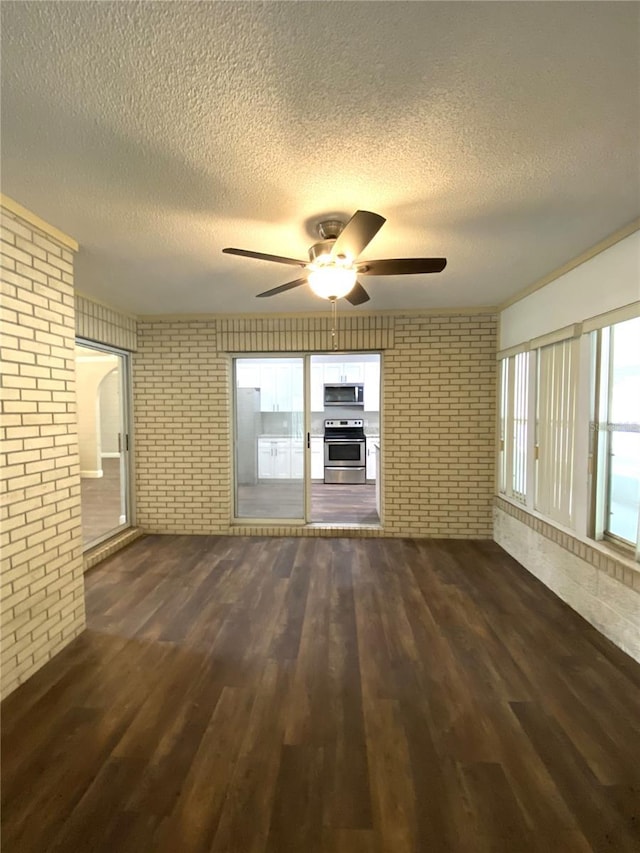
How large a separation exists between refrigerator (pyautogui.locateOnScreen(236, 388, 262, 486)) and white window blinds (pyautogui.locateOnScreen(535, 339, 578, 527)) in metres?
2.92

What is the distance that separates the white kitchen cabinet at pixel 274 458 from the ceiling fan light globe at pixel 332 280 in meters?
2.62

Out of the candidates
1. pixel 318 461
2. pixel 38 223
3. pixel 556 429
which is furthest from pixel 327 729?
pixel 318 461

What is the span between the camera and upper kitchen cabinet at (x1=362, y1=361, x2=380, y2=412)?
23.8ft

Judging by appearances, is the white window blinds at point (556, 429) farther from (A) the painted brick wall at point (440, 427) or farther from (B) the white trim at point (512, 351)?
(A) the painted brick wall at point (440, 427)

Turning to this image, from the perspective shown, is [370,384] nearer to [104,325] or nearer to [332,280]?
[104,325]

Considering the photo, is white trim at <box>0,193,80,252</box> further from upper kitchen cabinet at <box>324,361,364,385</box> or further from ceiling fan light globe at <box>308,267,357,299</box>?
upper kitchen cabinet at <box>324,361,364,385</box>

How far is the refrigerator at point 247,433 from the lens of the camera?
4.48 metres

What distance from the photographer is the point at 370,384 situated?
7.32 m

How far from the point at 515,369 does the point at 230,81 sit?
3.39 m

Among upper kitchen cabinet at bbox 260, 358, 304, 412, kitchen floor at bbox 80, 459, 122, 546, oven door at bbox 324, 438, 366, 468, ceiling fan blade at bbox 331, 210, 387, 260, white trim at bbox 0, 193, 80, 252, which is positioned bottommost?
kitchen floor at bbox 80, 459, 122, 546

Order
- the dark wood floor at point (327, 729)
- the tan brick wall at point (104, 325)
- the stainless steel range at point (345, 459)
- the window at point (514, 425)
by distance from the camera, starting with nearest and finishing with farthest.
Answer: the dark wood floor at point (327, 729), the tan brick wall at point (104, 325), the window at point (514, 425), the stainless steel range at point (345, 459)

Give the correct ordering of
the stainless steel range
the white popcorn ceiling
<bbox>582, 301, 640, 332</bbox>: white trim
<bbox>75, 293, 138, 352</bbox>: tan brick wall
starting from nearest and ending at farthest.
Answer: the white popcorn ceiling < <bbox>582, 301, 640, 332</bbox>: white trim < <bbox>75, 293, 138, 352</bbox>: tan brick wall < the stainless steel range

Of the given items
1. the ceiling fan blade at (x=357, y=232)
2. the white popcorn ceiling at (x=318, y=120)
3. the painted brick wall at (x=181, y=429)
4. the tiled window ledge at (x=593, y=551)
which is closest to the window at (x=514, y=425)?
the tiled window ledge at (x=593, y=551)

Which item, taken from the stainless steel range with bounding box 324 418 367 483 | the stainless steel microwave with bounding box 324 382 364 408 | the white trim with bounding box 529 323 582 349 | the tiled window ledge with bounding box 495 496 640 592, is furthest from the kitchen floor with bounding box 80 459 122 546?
the white trim with bounding box 529 323 582 349
